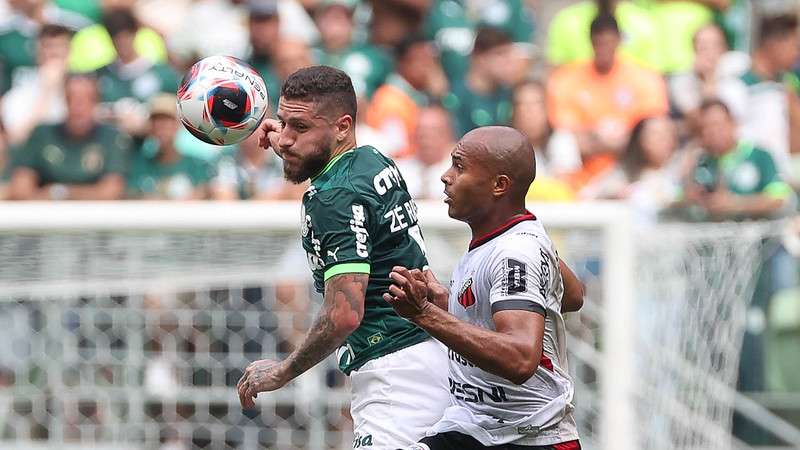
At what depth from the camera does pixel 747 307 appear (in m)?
10.2

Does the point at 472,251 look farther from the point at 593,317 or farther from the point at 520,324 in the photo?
the point at 593,317

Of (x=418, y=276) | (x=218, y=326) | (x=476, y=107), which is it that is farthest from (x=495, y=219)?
(x=476, y=107)

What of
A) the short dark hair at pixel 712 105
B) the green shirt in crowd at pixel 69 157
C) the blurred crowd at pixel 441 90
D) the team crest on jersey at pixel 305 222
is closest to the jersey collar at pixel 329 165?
the team crest on jersey at pixel 305 222

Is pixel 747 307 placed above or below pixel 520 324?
below

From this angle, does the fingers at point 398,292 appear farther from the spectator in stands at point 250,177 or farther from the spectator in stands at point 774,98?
the spectator in stands at point 774,98

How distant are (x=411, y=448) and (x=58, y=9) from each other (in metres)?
7.97

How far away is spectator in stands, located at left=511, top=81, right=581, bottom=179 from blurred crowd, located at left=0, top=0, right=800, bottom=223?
2 cm

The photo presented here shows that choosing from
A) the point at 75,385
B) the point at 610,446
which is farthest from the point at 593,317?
the point at 75,385

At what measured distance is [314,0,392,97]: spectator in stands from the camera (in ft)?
37.3

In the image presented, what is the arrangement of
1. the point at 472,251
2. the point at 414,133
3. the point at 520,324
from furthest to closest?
the point at 414,133 < the point at 472,251 < the point at 520,324

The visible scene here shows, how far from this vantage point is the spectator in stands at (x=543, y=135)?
10.9 metres

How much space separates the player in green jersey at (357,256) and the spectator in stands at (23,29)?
6.71m

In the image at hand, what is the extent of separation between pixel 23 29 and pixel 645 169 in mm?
5527

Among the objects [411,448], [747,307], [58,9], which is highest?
[58,9]
